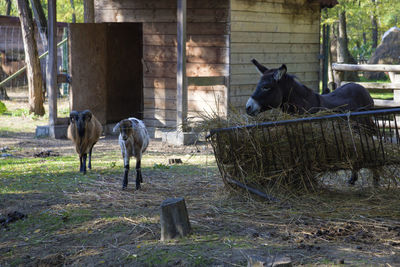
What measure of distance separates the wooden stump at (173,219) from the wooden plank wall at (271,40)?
7.19 metres

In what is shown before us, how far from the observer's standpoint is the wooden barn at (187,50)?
39.6 feet

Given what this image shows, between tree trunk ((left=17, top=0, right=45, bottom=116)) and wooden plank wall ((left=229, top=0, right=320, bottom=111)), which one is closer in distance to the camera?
wooden plank wall ((left=229, top=0, right=320, bottom=111))

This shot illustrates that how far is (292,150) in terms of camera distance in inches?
239

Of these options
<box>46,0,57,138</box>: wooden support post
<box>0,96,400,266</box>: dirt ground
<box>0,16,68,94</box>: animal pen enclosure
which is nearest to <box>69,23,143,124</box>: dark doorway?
<box>46,0,57,138</box>: wooden support post

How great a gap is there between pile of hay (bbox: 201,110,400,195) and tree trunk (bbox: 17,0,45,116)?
34.0ft

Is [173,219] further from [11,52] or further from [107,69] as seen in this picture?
[11,52]

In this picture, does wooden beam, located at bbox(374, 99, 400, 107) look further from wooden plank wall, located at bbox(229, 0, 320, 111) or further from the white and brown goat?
the white and brown goat

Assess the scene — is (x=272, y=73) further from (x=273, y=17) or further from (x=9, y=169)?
(x=273, y=17)

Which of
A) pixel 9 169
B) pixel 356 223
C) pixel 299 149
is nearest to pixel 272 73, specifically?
pixel 299 149

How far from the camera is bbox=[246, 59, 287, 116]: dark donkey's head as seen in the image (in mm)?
6898

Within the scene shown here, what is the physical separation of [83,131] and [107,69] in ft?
19.5

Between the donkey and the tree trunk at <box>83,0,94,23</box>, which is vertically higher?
the tree trunk at <box>83,0,94,23</box>

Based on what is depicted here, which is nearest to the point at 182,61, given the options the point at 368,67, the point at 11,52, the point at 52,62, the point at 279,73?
the point at 52,62

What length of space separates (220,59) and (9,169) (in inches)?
206
